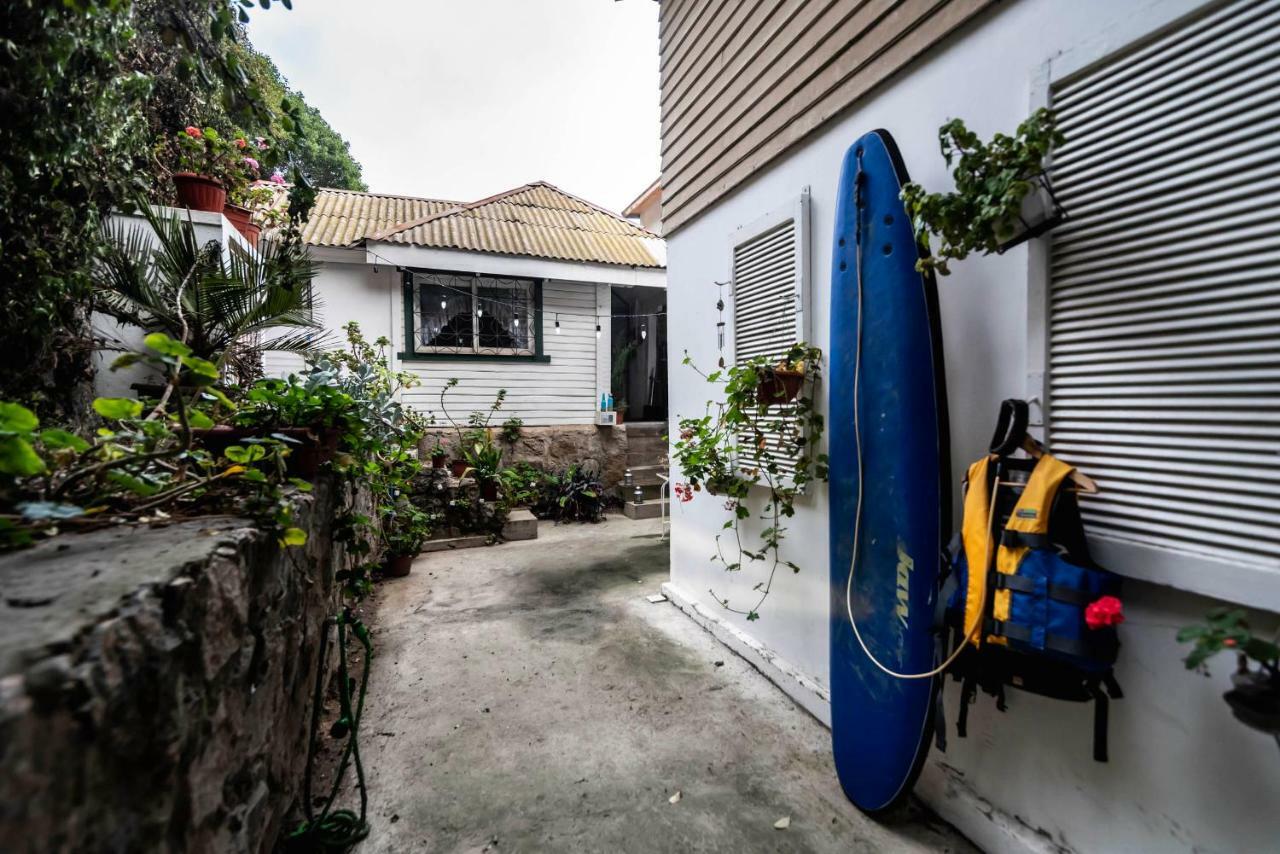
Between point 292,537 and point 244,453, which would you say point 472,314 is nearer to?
point 244,453

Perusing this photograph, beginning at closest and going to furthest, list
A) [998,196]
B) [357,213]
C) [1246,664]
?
[1246,664] → [998,196] → [357,213]

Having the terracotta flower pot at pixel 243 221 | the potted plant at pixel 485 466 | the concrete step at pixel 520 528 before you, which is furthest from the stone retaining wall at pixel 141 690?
the potted plant at pixel 485 466

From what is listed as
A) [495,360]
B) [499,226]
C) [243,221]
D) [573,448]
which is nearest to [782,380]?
[243,221]

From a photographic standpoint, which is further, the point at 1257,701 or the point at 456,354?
the point at 456,354

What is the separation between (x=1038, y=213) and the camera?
136cm

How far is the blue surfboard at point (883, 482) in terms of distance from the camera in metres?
1.64

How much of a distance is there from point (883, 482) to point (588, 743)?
1.54 meters

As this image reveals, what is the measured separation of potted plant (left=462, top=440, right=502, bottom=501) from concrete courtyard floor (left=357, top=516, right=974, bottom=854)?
6.81ft

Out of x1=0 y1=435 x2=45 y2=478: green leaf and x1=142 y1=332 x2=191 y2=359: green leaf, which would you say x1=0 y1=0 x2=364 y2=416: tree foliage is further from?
x1=0 y1=435 x2=45 y2=478: green leaf

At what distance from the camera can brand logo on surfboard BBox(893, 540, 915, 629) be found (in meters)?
1.66

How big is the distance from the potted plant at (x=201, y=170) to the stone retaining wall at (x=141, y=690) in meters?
2.86

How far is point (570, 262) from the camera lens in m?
6.69

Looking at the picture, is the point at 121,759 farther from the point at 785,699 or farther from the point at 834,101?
the point at 834,101

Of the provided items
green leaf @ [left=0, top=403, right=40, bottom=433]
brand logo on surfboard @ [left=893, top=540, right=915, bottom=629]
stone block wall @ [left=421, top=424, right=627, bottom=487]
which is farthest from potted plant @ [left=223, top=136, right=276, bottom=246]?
brand logo on surfboard @ [left=893, top=540, right=915, bottom=629]
